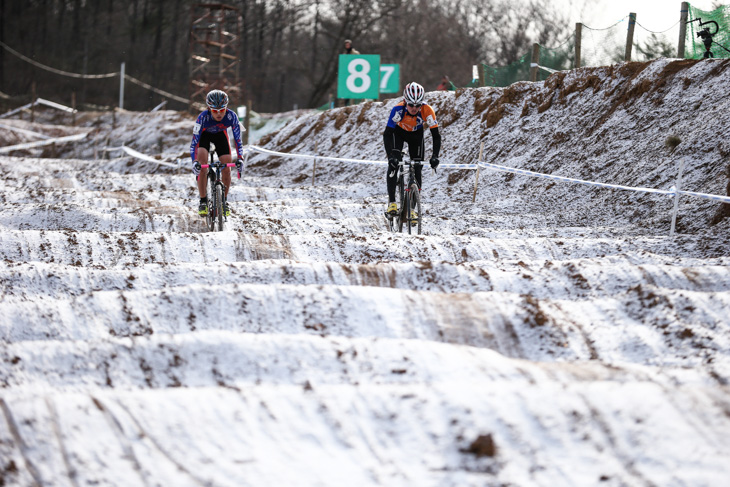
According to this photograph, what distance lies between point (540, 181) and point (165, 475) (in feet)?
37.2

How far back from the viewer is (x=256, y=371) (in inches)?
157

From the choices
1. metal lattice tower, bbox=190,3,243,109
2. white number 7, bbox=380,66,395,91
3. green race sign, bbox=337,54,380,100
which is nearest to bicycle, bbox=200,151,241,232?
green race sign, bbox=337,54,380,100

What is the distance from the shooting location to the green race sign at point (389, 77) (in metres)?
22.4

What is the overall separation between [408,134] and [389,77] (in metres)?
14.0

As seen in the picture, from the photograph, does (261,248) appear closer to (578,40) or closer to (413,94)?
(413,94)

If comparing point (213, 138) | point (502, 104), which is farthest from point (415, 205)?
point (502, 104)

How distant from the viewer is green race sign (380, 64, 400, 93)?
2236cm

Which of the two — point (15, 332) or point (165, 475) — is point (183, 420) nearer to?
point (165, 475)

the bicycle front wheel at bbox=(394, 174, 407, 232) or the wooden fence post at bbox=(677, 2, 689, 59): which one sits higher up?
the wooden fence post at bbox=(677, 2, 689, 59)

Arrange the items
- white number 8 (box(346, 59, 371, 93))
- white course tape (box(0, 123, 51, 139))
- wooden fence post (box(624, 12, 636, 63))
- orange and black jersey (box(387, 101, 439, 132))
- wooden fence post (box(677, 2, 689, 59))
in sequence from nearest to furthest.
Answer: orange and black jersey (box(387, 101, 439, 132)) < wooden fence post (box(677, 2, 689, 59)) < wooden fence post (box(624, 12, 636, 63)) < white number 8 (box(346, 59, 371, 93)) < white course tape (box(0, 123, 51, 139))

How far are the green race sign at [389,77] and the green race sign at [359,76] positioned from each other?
1.40m

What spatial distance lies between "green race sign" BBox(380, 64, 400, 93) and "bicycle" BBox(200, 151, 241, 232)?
14.3 meters

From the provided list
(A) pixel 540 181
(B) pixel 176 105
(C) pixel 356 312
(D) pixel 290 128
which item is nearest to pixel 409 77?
(B) pixel 176 105

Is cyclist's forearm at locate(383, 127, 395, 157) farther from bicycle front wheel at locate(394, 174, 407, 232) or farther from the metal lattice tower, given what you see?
the metal lattice tower
